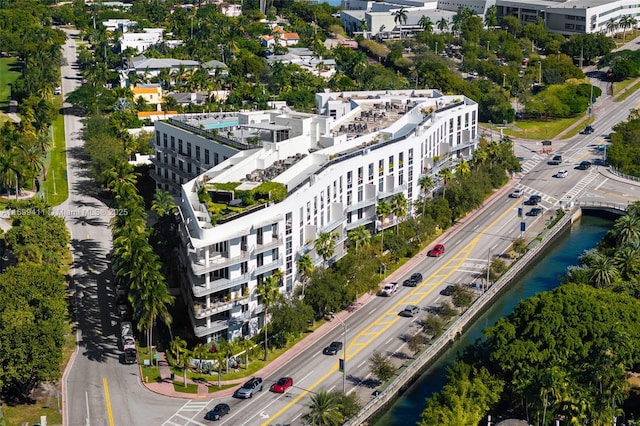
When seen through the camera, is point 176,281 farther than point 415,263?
No

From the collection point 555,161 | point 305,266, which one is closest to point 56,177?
point 305,266

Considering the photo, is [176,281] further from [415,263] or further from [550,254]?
[550,254]

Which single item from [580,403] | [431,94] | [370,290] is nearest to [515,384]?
[580,403]

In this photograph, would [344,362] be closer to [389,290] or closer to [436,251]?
[389,290]

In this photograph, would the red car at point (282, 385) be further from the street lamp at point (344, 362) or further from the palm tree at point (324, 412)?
the palm tree at point (324, 412)

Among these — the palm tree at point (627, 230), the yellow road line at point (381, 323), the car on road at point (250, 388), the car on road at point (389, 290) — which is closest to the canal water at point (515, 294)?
the yellow road line at point (381, 323)

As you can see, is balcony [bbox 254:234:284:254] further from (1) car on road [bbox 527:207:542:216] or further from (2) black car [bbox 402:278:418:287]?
(1) car on road [bbox 527:207:542:216]
